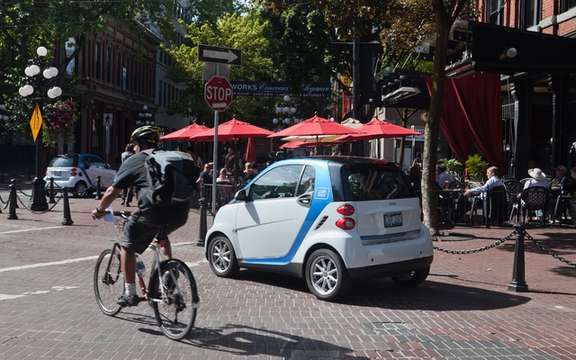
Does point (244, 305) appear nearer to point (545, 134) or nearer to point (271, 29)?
point (545, 134)

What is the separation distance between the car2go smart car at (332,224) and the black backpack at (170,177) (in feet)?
7.08

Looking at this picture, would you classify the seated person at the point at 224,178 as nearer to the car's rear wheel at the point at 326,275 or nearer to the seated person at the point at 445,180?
the seated person at the point at 445,180

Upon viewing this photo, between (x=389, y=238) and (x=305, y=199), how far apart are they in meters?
1.09

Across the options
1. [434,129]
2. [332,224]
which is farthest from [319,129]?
[332,224]

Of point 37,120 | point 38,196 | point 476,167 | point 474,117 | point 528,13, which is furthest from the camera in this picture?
point 528,13

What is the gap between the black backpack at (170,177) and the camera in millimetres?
5816

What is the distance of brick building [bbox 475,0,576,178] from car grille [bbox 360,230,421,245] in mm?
8609

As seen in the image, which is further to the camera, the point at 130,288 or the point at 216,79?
the point at 216,79

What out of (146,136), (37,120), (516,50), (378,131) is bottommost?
(146,136)

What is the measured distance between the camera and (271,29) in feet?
112

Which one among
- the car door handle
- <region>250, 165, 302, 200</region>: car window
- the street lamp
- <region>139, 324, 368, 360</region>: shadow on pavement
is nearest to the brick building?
<region>250, 165, 302, 200</region>: car window

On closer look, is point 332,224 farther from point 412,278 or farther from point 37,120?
point 37,120

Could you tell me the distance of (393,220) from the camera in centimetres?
782

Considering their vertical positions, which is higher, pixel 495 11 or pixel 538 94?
pixel 495 11
